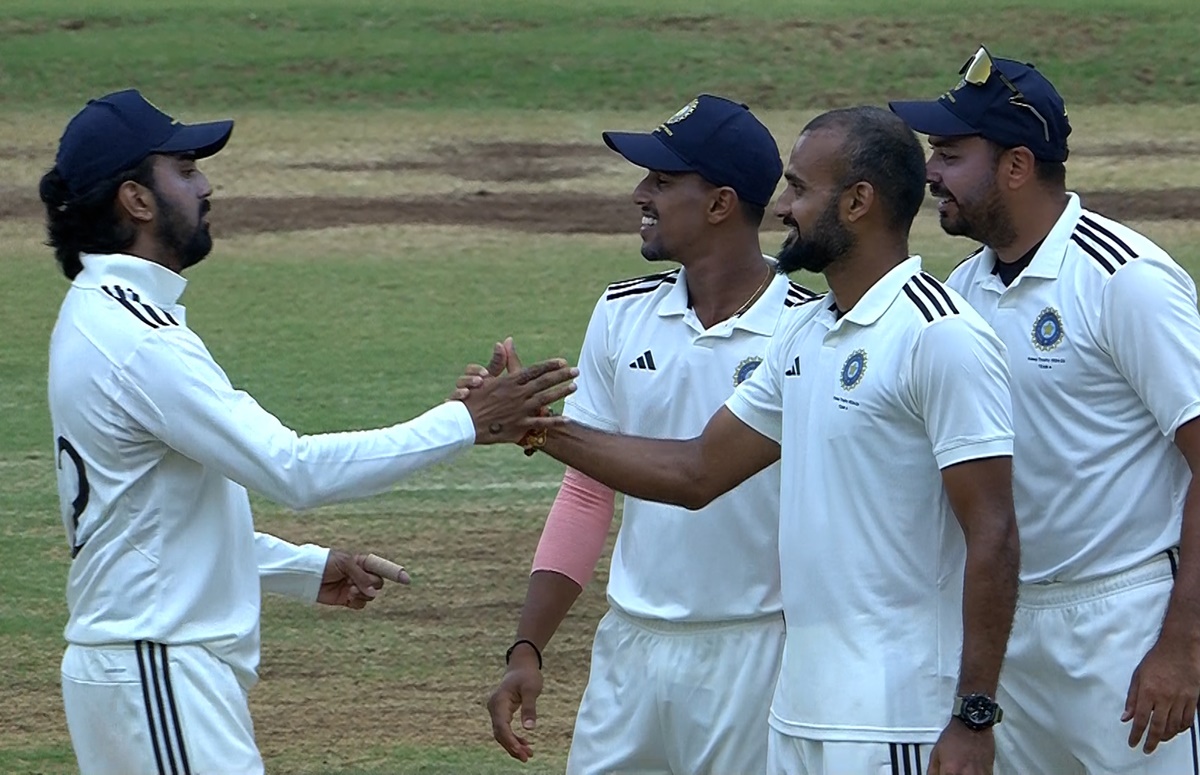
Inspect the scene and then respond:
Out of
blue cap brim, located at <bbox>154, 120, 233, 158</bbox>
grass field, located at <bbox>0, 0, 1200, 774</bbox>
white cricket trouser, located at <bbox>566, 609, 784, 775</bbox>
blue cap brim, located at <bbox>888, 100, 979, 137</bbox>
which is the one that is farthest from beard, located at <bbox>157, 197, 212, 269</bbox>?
grass field, located at <bbox>0, 0, 1200, 774</bbox>

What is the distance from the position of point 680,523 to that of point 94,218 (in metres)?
1.63

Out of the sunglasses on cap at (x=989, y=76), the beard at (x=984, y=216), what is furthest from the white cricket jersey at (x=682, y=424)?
the sunglasses on cap at (x=989, y=76)

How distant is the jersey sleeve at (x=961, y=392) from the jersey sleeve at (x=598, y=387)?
1.34 m

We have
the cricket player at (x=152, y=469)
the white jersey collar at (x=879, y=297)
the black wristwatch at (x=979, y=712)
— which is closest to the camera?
the black wristwatch at (x=979, y=712)

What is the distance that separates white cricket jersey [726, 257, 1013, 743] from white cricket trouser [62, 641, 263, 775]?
125 cm

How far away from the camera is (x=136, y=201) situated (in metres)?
4.64

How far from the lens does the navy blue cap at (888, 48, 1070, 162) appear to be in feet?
16.1

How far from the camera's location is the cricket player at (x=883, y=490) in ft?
13.4

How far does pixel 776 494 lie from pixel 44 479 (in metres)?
6.83

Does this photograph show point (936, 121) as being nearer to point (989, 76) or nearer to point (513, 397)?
point (989, 76)

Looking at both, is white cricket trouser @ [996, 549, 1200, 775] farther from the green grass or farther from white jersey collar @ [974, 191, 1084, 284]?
the green grass

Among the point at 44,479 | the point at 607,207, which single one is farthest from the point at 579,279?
the point at 44,479

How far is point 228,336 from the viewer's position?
1435 cm

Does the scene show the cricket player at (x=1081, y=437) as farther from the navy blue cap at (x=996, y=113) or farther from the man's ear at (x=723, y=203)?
the man's ear at (x=723, y=203)
